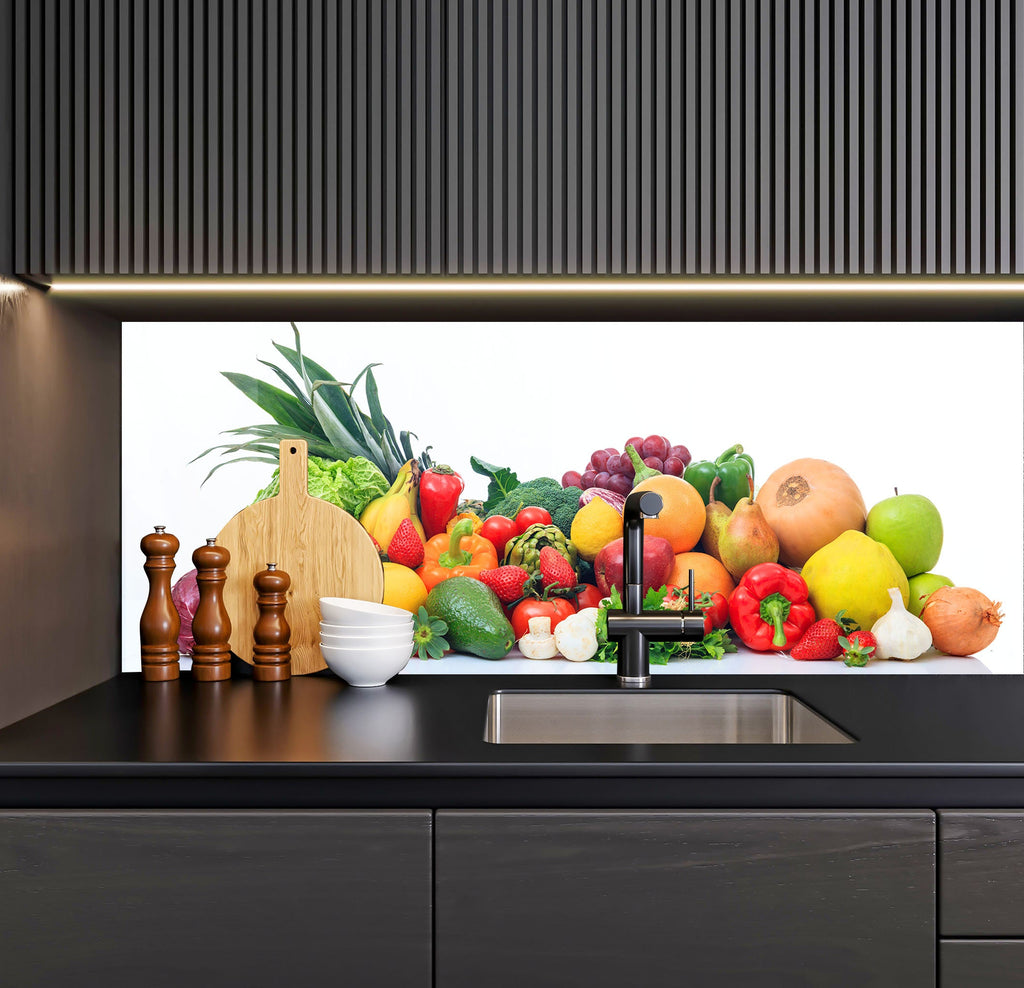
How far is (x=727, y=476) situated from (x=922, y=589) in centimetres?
46

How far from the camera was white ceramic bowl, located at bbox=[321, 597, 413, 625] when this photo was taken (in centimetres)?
152

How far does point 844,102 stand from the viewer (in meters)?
1.36

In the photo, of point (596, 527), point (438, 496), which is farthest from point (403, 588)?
point (596, 527)

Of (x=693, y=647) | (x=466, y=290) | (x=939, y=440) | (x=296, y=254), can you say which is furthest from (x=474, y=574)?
(x=939, y=440)

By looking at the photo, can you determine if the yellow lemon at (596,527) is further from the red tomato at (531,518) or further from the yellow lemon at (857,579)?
the yellow lemon at (857,579)

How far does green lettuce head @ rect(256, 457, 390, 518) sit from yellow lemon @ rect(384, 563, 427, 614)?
0.15 meters

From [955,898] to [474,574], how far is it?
3.38 feet

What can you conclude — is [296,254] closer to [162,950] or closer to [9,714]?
[9,714]

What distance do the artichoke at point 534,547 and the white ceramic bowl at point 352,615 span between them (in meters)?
0.31

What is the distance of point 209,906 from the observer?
1034mm

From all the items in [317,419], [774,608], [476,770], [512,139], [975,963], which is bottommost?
[975,963]

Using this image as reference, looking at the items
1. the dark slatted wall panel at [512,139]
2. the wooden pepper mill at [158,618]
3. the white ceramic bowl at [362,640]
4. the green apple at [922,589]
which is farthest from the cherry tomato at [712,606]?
the wooden pepper mill at [158,618]

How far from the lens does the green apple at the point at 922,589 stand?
1771 mm

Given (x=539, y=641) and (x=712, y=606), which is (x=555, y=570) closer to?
(x=539, y=641)
